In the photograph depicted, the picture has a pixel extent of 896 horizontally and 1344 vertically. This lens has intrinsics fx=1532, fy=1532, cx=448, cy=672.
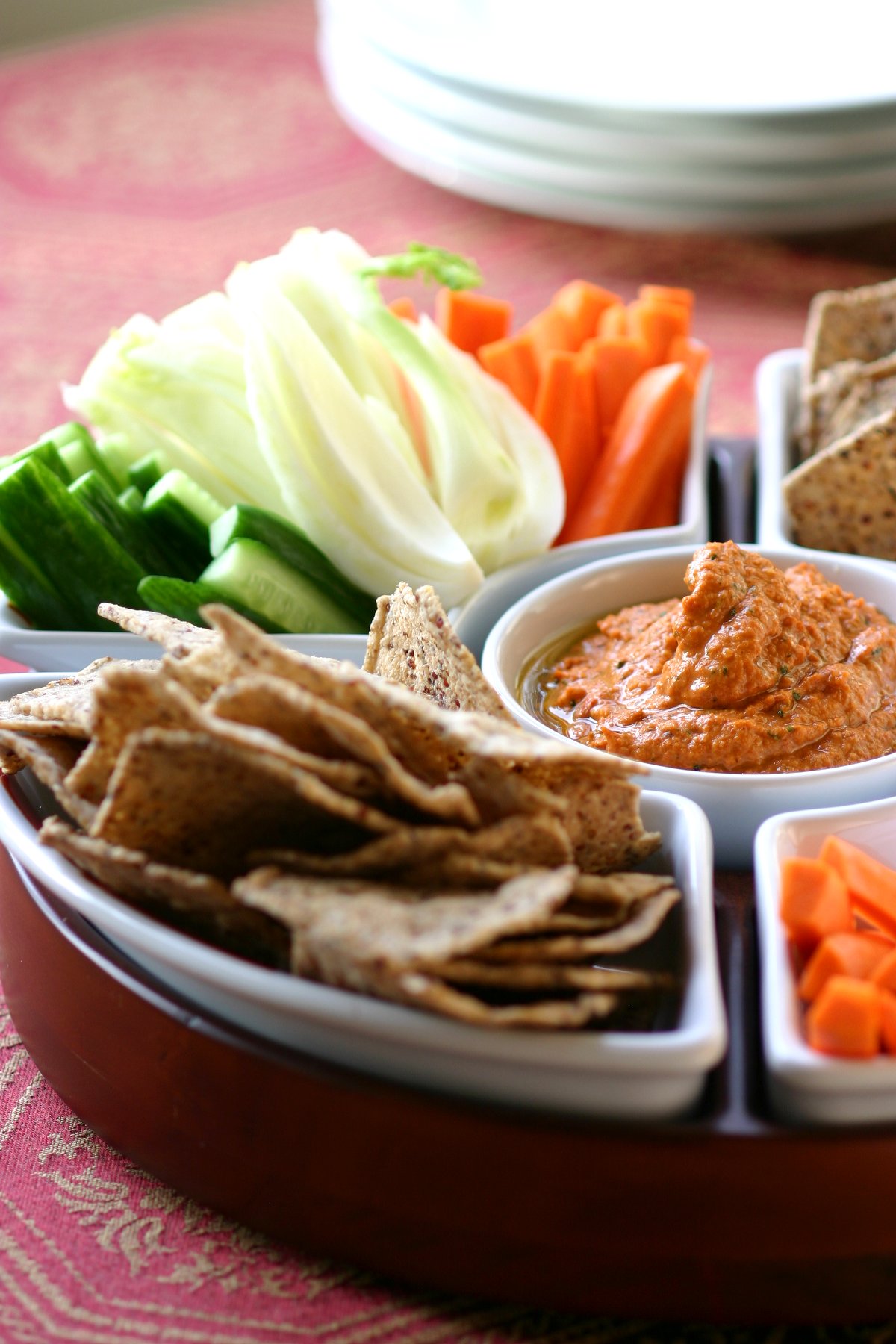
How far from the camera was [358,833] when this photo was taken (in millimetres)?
1665

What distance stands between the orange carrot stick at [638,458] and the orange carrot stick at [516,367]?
22cm

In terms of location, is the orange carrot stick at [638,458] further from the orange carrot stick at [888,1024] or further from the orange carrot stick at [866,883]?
the orange carrot stick at [888,1024]

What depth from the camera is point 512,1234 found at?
1.59 meters

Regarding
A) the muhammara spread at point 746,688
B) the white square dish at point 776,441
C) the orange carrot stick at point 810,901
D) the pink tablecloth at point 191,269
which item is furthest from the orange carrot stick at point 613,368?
the orange carrot stick at point 810,901

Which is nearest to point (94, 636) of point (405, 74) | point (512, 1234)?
point (512, 1234)

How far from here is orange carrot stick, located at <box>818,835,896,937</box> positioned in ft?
5.80

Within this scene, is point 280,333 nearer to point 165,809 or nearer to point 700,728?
point 700,728

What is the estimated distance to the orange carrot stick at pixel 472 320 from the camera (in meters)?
3.30

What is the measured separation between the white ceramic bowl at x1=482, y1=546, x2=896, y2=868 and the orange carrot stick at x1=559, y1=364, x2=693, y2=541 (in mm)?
260

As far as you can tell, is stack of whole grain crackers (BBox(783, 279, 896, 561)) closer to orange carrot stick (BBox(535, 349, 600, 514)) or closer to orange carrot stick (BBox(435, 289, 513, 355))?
orange carrot stick (BBox(535, 349, 600, 514))

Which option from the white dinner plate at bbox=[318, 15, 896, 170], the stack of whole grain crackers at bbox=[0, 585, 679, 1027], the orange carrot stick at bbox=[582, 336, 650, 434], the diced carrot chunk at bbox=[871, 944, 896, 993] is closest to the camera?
the stack of whole grain crackers at bbox=[0, 585, 679, 1027]

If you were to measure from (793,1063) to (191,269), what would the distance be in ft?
11.8

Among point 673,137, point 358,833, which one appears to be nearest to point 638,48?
point 673,137

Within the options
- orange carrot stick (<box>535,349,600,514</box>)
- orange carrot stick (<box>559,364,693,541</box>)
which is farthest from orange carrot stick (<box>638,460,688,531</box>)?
orange carrot stick (<box>535,349,600,514</box>)
